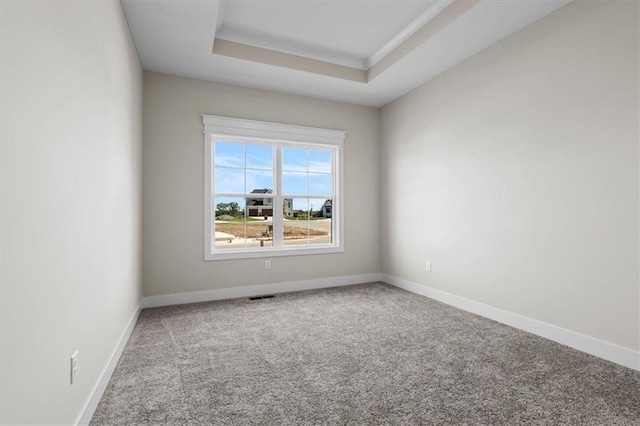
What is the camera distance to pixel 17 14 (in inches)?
39.9

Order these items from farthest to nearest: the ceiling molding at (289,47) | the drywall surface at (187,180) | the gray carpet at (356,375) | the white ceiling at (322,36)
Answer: the drywall surface at (187,180) < the ceiling molding at (289,47) < the white ceiling at (322,36) < the gray carpet at (356,375)

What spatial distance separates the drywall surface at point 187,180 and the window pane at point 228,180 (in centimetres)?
24

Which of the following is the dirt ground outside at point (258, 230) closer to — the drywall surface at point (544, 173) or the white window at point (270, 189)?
the white window at point (270, 189)

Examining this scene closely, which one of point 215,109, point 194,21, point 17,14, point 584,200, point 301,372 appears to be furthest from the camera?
point 215,109

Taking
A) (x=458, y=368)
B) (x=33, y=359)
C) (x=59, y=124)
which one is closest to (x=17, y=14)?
(x=59, y=124)

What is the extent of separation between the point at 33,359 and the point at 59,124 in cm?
87

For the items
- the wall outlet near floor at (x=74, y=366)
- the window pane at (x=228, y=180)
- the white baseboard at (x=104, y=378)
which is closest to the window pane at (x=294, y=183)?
the window pane at (x=228, y=180)

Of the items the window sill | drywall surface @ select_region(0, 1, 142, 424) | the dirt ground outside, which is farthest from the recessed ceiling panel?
the window sill

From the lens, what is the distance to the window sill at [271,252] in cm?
408

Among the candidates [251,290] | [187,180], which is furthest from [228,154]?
[251,290]

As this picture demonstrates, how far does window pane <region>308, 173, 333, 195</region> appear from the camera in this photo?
15.6 ft

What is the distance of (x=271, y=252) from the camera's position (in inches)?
172

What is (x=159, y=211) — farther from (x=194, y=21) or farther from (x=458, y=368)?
(x=458, y=368)

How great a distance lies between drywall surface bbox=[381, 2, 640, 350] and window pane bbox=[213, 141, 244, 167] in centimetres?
233
